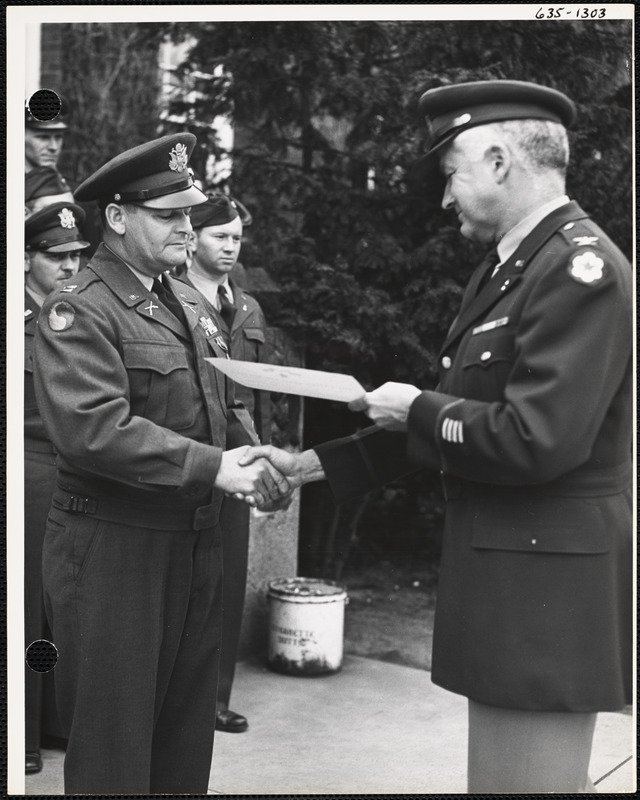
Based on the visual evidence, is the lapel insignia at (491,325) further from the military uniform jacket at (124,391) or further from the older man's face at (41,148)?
the older man's face at (41,148)

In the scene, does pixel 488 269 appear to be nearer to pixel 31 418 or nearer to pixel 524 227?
pixel 524 227

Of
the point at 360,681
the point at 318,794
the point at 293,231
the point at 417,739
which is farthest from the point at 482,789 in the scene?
the point at 293,231

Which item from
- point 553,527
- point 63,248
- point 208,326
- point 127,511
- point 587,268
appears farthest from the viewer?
point 63,248

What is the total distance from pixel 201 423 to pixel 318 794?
1303 mm

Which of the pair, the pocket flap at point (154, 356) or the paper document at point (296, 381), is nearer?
the paper document at point (296, 381)

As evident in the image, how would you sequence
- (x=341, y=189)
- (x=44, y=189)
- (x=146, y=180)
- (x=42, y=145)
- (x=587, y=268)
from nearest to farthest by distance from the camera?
(x=587, y=268), (x=146, y=180), (x=44, y=189), (x=341, y=189), (x=42, y=145)

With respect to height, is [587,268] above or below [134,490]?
above

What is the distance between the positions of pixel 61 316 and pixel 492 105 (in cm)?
133

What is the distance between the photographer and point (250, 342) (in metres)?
4.88

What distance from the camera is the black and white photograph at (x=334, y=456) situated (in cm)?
264

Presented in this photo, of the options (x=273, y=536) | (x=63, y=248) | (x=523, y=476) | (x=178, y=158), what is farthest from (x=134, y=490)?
(x=273, y=536)

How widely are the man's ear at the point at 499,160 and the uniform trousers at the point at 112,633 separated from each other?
138cm

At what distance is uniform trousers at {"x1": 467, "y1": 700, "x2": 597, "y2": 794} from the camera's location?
8.78 feet

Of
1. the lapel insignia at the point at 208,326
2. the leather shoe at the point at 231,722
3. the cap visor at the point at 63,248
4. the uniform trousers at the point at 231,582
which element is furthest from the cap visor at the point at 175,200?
the leather shoe at the point at 231,722
